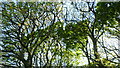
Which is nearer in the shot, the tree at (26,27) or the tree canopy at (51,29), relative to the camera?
the tree canopy at (51,29)

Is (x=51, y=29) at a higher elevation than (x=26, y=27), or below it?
below

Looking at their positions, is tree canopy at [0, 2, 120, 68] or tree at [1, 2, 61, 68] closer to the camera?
tree canopy at [0, 2, 120, 68]

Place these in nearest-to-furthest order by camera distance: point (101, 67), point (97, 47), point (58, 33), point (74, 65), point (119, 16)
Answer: point (119, 16) < point (101, 67) < point (97, 47) < point (58, 33) < point (74, 65)

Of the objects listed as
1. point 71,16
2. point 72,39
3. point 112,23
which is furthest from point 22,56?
point 112,23

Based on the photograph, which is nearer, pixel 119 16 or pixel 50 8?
pixel 119 16

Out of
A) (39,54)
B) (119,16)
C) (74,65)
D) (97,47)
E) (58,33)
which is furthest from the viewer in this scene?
(74,65)

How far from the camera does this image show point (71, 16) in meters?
5.11

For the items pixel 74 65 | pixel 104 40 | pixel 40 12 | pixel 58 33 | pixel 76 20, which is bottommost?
pixel 74 65

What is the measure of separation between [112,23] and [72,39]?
1.50 meters

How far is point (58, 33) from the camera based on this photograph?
5051 mm

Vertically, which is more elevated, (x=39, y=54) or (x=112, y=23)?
(x=112, y=23)

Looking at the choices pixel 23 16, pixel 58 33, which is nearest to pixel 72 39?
pixel 58 33

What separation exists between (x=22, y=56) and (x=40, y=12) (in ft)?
5.36

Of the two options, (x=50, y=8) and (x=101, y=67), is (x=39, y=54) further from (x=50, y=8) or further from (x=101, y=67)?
(x=101, y=67)
